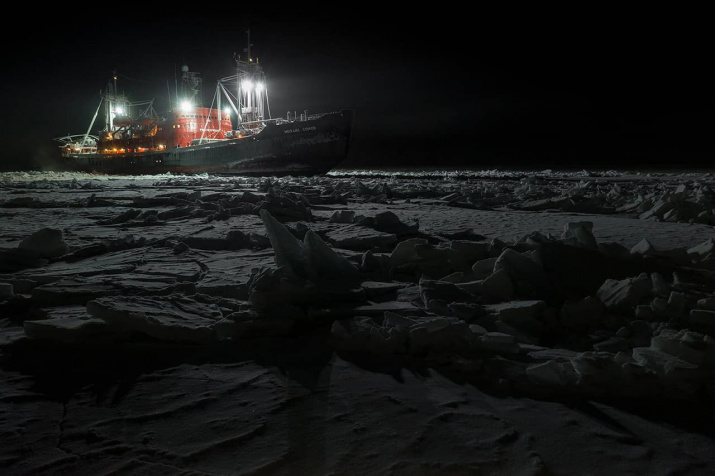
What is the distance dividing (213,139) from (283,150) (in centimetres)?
958

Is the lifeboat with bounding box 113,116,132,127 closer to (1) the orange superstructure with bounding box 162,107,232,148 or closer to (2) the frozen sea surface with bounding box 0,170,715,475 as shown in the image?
(1) the orange superstructure with bounding box 162,107,232,148

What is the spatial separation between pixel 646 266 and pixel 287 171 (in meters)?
22.1

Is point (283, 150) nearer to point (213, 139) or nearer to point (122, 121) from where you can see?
point (213, 139)

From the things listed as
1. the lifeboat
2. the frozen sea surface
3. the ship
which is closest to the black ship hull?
the ship

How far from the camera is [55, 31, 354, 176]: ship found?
927 inches

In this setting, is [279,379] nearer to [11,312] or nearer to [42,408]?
[42,408]

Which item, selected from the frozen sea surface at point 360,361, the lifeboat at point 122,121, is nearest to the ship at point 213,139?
the lifeboat at point 122,121

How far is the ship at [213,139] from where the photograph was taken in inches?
927

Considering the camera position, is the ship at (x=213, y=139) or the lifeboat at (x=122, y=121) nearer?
the ship at (x=213, y=139)

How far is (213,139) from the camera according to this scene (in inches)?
1217

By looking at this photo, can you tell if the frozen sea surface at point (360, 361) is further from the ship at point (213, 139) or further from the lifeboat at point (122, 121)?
the lifeboat at point (122, 121)

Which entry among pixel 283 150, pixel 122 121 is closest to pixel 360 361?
pixel 283 150

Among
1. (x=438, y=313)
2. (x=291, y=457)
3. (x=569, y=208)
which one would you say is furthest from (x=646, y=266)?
(x=569, y=208)

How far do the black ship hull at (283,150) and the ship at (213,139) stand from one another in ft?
0.17
